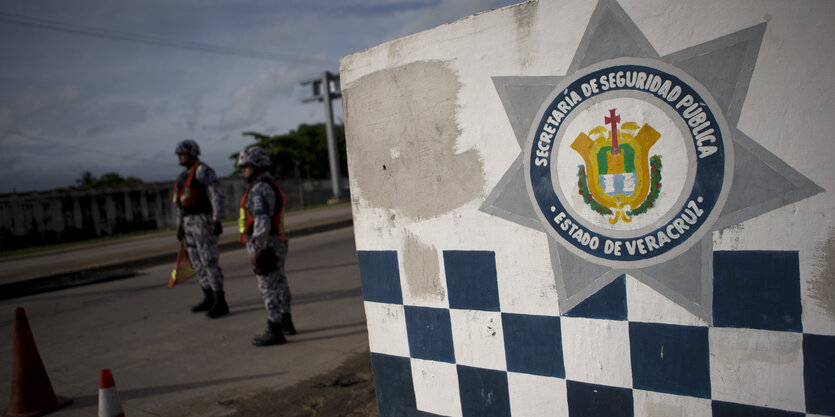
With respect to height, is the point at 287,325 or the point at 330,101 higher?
the point at 330,101

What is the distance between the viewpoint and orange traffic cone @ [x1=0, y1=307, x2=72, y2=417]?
3.08 metres

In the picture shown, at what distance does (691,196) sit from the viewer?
124 cm

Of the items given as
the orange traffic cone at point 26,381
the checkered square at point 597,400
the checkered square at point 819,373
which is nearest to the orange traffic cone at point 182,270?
the orange traffic cone at point 26,381

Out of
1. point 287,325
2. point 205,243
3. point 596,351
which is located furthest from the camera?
point 205,243

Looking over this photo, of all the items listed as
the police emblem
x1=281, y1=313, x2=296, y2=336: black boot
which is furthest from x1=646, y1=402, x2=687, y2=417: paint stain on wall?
x1=281, y1=313, x2=296, y2=336: black boot

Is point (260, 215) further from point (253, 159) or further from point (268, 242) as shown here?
point (253, 159)

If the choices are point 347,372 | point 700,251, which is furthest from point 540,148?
point 347,372

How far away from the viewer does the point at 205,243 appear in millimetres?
4992

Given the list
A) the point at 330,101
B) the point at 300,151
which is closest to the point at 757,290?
the point at 330,101

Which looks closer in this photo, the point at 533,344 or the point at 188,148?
the point at 533,344

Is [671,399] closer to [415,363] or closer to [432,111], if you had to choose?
[415,363]

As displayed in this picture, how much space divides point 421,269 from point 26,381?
9.55 feet

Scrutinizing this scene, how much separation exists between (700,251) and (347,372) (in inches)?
105

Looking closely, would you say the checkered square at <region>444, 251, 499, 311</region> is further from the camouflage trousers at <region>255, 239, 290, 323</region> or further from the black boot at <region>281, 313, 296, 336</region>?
the black boot at <region>281, 313, 296, 336</region>
